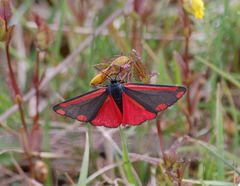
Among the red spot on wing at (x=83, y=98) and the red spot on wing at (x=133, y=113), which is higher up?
the red spot on wing at (x=83, y=98)

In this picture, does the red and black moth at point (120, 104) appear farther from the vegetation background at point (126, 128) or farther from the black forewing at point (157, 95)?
the vegetation background at point (126, 128)

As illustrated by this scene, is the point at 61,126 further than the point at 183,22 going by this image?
Yes

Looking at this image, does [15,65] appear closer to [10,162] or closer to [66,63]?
[66,63]

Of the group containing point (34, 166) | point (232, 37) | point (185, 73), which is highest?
point (232, 37)

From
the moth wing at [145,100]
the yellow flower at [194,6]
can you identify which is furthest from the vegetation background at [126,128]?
the moth wing at [145,100]

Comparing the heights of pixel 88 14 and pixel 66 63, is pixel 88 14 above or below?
above

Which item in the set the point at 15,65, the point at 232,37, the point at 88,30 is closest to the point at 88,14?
the point at 88,30

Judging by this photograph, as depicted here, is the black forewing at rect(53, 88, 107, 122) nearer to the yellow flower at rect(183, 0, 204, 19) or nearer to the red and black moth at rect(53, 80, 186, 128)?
the red and black moth at rect(53, 80, 186, 128)

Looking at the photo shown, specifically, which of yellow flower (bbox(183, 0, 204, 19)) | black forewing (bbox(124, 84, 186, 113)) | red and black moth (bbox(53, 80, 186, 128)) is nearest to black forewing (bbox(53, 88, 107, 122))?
red and black moth (bbox(53, 80, 186, 128))
